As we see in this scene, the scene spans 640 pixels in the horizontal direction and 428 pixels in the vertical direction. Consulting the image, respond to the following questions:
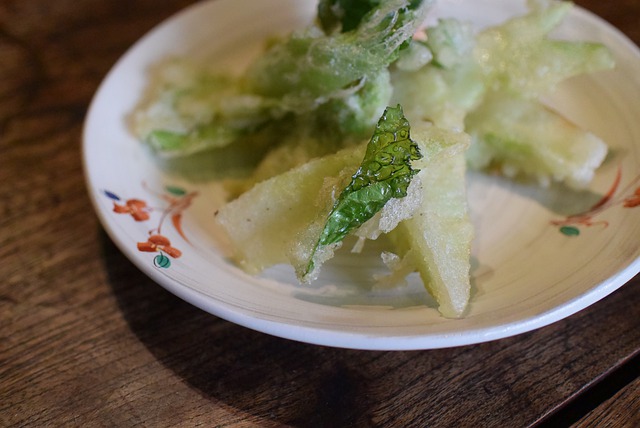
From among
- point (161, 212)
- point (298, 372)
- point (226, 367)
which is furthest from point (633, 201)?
point (161, 212)

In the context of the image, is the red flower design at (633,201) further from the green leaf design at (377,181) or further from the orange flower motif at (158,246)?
the orange flower motif at (158,246)

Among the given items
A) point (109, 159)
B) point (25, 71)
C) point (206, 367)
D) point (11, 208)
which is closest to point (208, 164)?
point (109, 159)

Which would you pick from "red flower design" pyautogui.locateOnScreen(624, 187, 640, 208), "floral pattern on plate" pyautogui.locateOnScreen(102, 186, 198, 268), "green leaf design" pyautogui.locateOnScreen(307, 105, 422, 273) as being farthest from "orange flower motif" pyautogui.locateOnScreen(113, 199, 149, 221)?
"red flower design" pyautogui.locateOnScreen(624, 187, 640, 208)

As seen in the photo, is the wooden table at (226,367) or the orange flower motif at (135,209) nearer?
the wooden table at (226,367)

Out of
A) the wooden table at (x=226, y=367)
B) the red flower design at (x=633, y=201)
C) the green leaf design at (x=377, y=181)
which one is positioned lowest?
the wooden table at (x=226, y=367)

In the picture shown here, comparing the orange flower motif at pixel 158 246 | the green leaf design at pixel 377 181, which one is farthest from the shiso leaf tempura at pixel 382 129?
the orange flower motif at pixel 158 246

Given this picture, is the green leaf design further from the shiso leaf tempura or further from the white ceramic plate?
the white ceramic plate

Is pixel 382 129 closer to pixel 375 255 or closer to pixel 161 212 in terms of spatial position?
pixel 375 255
